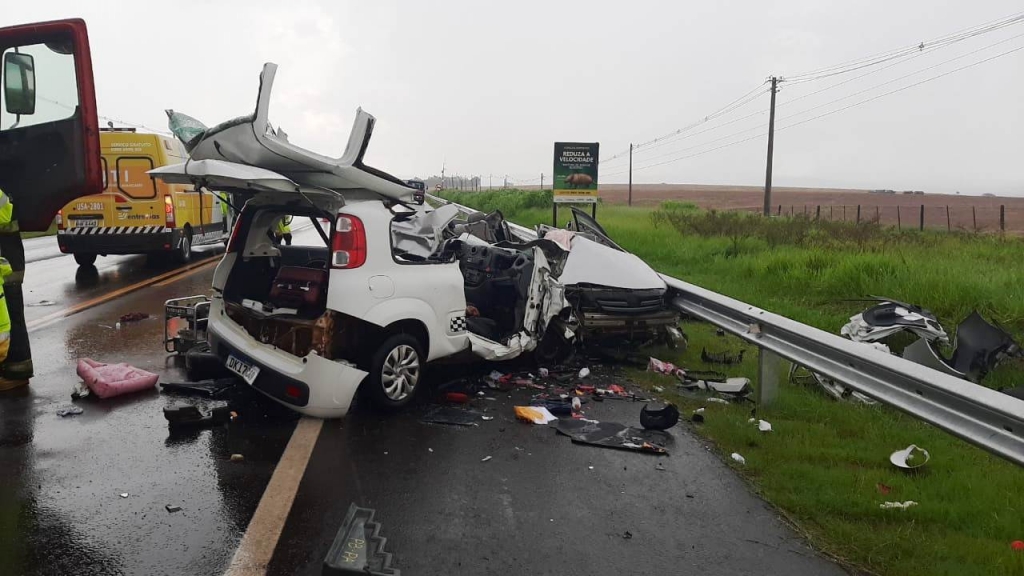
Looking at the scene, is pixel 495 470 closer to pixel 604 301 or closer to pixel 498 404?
pixel 498 404

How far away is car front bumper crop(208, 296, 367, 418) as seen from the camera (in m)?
5.11

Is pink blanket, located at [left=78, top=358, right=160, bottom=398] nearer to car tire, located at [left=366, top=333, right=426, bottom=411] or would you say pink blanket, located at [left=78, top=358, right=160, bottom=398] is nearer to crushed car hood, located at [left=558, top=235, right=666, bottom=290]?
car tire, located at [left=366, top=333, right=426, bottom=411]

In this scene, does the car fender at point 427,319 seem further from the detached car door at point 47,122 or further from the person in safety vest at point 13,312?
the person in safety vest at point 13,312

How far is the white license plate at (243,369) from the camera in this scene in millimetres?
5363

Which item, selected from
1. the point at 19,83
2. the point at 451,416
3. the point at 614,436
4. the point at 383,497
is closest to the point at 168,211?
the point at 19,83

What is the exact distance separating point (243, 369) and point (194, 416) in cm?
Answer: 48

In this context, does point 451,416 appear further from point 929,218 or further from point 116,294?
point 929,218

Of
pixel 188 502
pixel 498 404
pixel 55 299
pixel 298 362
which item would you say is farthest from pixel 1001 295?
pixel 55 299

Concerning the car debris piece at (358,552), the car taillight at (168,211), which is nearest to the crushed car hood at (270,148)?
the car debris piece at (358,552)

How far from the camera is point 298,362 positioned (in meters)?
5.24

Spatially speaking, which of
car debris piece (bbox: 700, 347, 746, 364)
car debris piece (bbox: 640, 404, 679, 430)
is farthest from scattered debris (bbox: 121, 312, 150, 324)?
car debris piece (bbox: 700, 347, 746, 364)

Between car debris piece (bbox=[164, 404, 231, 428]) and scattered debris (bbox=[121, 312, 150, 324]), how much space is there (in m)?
4.26

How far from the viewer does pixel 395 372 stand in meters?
5.68

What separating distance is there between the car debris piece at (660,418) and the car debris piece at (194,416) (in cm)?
317
